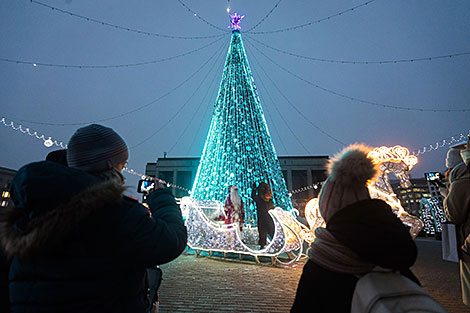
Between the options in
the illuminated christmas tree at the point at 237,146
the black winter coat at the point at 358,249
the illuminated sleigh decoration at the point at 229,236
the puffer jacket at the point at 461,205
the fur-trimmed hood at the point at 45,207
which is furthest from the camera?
the illuminated christmas tree at the point at 237,146

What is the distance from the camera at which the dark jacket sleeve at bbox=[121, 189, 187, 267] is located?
0.81 m

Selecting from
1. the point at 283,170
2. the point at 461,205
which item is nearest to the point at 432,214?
the point at 461,205

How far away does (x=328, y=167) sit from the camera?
4.20 ft

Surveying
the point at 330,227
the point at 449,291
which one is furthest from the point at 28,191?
the point at 449,291

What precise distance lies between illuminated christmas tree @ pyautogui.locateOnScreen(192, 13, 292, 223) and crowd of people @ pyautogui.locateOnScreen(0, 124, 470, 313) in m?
7.23

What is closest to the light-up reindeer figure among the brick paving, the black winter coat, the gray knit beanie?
the brick paving

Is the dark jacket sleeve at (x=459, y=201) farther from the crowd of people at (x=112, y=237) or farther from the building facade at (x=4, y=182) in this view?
the building facade at (x=4, y=182)

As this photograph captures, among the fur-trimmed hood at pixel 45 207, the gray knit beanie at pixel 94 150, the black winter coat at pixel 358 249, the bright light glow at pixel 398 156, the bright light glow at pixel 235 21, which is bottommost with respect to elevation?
the black winter coat at pixel 358 249

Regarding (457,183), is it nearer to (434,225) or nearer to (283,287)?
(283,287)

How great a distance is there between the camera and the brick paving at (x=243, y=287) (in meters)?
2.48

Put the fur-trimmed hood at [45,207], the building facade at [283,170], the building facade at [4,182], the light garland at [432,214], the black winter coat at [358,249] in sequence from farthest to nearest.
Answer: the building facade at [283,170] → the building facade at [4,182] → the light garland at [432,214] → the black winter coat at [358,249] → the fur-trimmed hood at [45,207]

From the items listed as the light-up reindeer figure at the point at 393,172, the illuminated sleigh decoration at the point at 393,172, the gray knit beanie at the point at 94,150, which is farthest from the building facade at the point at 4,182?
the light-up reindeer figure at the point at 393,172

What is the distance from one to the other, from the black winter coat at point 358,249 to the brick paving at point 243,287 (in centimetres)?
157

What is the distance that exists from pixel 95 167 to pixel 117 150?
0.40 feet
